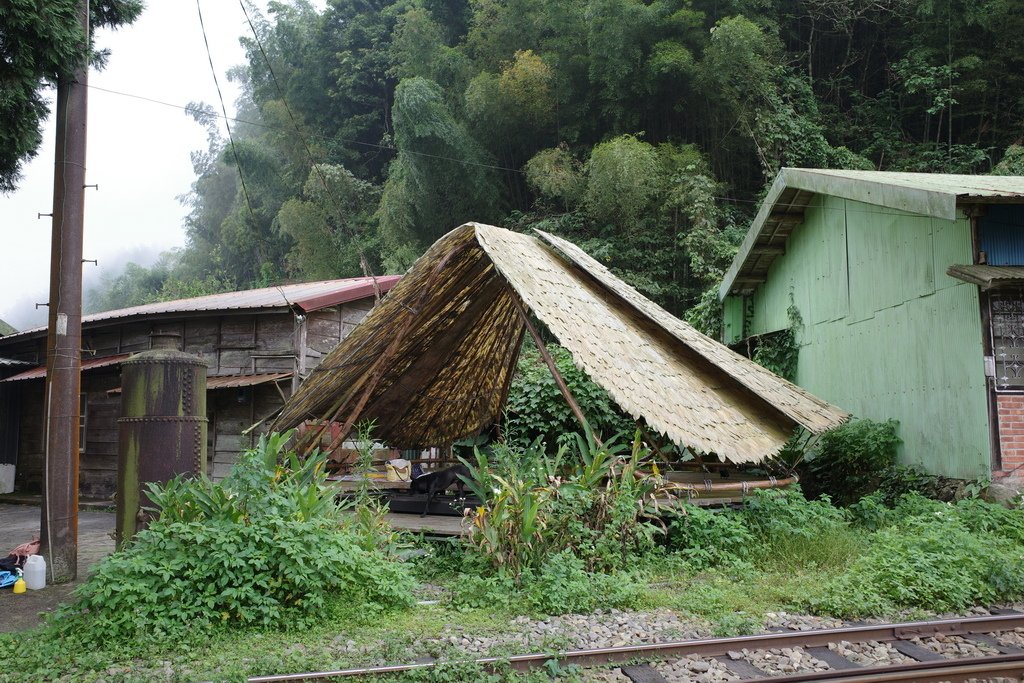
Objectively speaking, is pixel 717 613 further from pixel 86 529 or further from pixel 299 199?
pixel 299 199

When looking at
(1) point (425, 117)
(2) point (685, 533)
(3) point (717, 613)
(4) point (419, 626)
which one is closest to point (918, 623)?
(3) point (717, 613)

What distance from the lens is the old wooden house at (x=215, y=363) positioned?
13320 mm

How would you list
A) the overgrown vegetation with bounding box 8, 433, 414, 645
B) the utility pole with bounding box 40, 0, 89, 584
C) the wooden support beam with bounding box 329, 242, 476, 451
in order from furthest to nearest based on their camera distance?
the wooden support beam with bounding box 329, 242, 476, 451 < the utility pole with bounding box 40, 0, 89, 584 < the overgrown vegetation with bounding box 8, 433, 414, 645

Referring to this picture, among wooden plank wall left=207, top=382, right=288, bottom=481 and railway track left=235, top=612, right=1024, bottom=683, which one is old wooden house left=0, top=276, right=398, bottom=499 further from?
railway track left=235, top=612, right=1024, bottom=683

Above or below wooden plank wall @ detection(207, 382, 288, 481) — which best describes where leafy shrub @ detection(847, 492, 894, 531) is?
below

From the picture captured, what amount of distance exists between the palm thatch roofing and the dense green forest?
8073 millimetres

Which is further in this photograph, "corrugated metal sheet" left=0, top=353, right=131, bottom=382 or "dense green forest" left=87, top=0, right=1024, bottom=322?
"dense green forest" left=87, top=0, right=1024, bottom=322

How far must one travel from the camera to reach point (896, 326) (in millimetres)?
10391

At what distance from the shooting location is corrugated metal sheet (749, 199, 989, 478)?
29.4ft

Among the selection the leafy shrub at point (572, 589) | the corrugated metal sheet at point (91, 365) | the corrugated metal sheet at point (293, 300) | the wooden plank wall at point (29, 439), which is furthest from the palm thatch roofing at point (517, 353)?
the wooden plank wall at point (29, 439)

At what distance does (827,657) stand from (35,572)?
6.45m

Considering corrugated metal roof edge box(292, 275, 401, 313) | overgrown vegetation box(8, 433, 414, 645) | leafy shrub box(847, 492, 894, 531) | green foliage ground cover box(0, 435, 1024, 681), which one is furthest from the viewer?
corrugated metal roof edge box(292, 275, 401, 313)

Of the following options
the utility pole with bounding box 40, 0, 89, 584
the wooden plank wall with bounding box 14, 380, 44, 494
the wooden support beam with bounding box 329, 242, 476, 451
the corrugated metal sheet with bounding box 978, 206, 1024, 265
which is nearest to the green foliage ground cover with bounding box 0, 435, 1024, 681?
the wooden support beam with bounding box 329, 242, 476, 451

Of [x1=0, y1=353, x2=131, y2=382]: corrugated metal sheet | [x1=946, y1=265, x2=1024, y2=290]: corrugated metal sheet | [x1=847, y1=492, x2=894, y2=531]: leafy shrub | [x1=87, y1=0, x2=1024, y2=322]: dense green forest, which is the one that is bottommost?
[x1=847, y1=492, x2=894, y2=531]: leafy shrub
